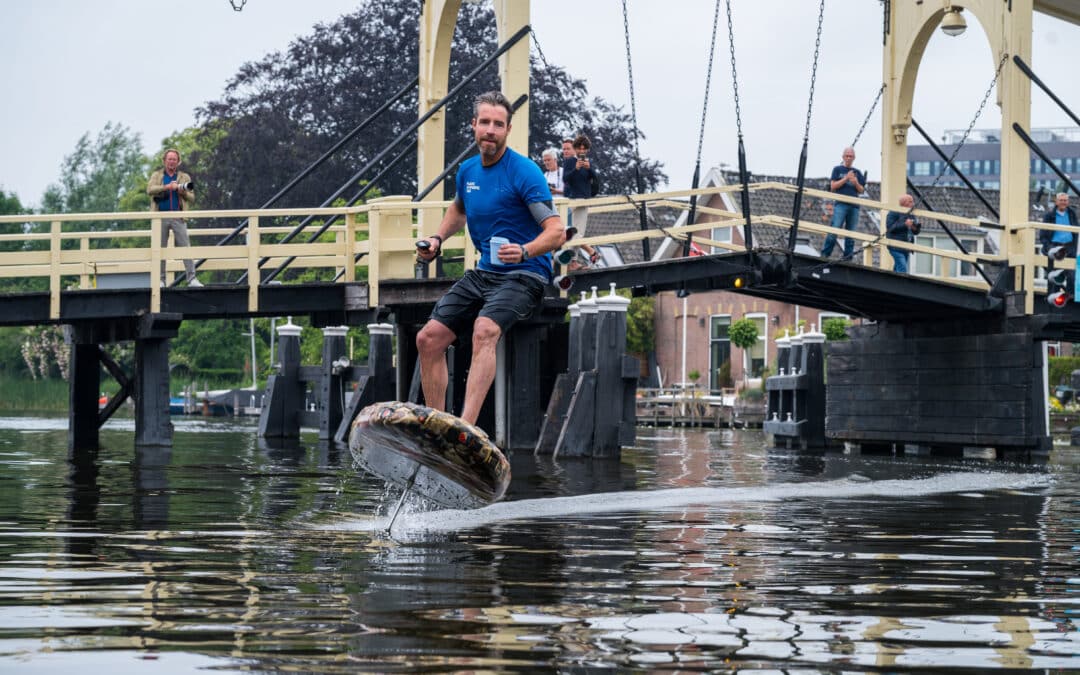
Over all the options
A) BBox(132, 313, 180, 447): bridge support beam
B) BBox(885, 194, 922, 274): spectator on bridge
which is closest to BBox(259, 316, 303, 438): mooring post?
BBox(132, 313, 180, 447): bridge support beam

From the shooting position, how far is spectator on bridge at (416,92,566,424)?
7.87 meters

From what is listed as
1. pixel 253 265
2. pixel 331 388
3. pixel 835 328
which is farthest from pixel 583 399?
A: pixel 835 328

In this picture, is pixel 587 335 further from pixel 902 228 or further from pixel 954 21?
pixel 954 21

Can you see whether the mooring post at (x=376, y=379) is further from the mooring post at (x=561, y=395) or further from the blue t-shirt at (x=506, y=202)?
the blue t-shirt at (x=506, y=202)

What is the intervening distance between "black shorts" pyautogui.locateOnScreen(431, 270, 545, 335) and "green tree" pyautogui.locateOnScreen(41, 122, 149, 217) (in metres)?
76.0

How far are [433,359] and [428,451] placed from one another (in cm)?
90

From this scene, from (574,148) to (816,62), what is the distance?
3.42m

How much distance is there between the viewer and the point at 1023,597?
5090 mm

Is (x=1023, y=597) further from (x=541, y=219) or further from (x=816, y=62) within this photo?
(x=816, y=62)

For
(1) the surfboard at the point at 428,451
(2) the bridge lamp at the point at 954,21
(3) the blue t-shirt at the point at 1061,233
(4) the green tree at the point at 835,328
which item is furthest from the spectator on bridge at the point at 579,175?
(4) the green tree at the point at 835,328

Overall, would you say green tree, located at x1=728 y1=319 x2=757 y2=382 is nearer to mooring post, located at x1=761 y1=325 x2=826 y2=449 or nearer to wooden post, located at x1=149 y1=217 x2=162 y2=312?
mooring post, located at x1=761 y1=325 x2=826 y2=449

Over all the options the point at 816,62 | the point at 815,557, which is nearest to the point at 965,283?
the point at 816,62

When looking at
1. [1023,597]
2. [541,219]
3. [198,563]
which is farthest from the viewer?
[541,219]

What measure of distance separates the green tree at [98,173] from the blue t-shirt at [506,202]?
7594cm
